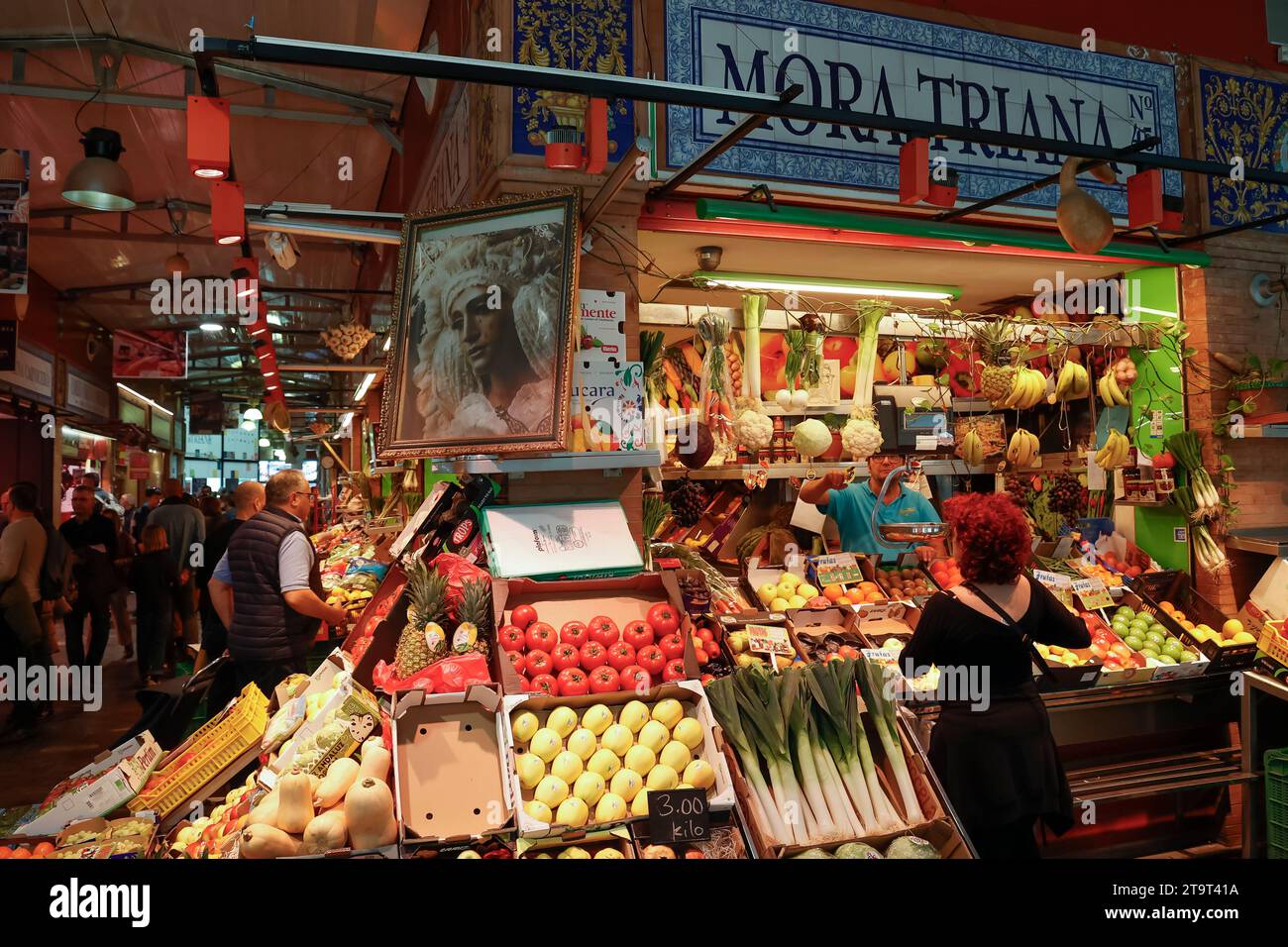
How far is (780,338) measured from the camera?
20.1 feet

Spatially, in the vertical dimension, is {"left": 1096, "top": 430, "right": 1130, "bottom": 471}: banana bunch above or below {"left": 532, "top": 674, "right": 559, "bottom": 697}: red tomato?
above

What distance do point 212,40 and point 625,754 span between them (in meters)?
2.72

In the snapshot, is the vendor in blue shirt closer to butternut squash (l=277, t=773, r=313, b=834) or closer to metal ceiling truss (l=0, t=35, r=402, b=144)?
butternut squash (l=277, t=773, r=313, b=834)

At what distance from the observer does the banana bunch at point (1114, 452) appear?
582 centimetres

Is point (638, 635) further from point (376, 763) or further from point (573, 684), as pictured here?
point (376, 763)

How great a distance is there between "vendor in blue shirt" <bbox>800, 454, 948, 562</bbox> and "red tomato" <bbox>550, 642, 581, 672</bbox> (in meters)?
2.63

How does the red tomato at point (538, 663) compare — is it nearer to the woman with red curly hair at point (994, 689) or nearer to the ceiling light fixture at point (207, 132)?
the woman with red curly hair at point (994, 689)

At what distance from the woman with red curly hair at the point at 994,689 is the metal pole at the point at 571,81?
1.56m

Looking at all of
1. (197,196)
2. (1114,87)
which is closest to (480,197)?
(1114,87)

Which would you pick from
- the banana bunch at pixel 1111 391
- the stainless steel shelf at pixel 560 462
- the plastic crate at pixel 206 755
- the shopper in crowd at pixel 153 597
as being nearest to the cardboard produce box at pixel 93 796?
the plastic crate at pixel 206 755

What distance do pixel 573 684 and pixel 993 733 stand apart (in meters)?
1.60

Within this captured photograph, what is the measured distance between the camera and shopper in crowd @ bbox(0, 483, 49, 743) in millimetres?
6621

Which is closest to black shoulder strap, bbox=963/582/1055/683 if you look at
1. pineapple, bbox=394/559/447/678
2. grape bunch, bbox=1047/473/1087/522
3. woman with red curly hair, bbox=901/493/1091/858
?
woman with red curly hair, bbox=901/493/1091/858

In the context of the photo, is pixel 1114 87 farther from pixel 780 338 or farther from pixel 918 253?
pixel 780 338
